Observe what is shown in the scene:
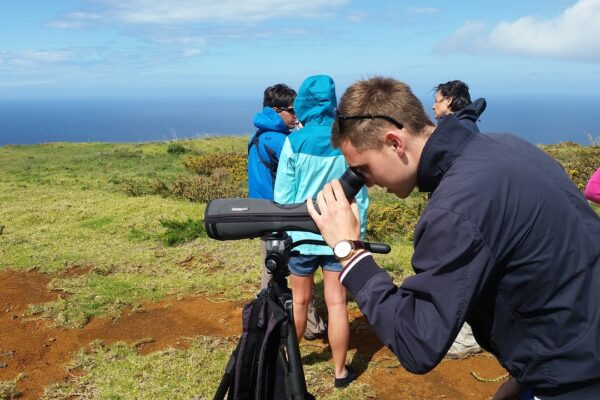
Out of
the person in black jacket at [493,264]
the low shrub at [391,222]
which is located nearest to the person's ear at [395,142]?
the person in black jacket at [493,264]

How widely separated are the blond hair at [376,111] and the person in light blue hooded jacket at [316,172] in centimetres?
175

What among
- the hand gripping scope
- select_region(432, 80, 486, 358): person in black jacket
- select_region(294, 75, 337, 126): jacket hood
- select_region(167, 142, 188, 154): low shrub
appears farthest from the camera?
select_region(167, 142, 188, 154): low shrub

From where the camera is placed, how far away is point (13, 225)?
8.77m

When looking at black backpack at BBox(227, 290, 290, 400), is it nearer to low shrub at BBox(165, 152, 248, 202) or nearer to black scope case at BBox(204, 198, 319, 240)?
black scope case at BBox(204, 198, 319, 240)

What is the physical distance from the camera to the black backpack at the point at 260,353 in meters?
2.46

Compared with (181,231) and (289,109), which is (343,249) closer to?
(289,109)

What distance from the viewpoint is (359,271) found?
1799mm

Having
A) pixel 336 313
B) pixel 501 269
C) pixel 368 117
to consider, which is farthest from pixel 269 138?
pixel 501 269

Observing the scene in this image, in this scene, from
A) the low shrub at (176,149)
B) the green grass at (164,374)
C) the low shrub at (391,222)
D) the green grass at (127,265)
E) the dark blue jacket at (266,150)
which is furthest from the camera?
the low shrub at (176,149)

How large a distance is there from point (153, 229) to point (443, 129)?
7221 millimetres

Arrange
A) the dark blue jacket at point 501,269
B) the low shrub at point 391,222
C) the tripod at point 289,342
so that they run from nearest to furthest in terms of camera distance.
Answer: the dark blue jacket at point 501,269 < the tripod at point 289,342 < the low shrub at point 391,222

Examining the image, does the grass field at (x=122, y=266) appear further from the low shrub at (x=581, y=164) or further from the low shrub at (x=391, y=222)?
the low shrub at (x=581, y=164)

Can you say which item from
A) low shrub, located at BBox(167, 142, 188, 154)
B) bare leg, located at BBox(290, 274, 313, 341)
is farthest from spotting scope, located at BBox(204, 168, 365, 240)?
low shrub, located at BBox(167, 142, 188, 154)

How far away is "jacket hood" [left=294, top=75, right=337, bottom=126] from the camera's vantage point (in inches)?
146
